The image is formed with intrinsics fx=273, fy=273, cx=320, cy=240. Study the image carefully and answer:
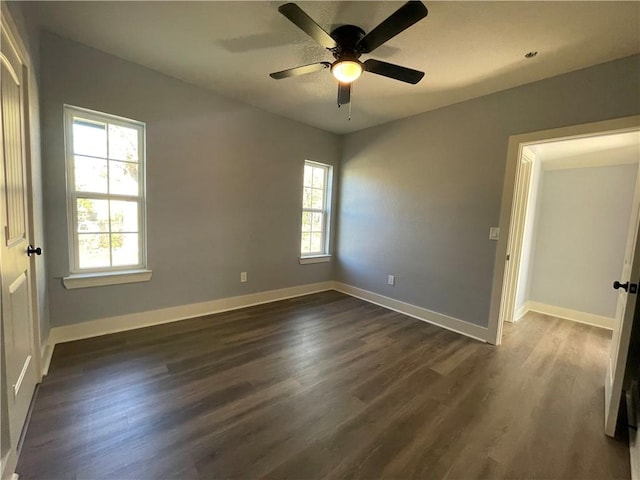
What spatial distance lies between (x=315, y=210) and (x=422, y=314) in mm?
2179

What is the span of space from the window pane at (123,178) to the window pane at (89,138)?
0.14 m

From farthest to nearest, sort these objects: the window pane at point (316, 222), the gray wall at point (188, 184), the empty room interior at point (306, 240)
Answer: the window pane at point (316, 222) → the gray wall at point (188, 184) → the empty room interior at point (306, 240)

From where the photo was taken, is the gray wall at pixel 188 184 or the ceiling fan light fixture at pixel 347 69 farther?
the gray wall at pixel 188 184

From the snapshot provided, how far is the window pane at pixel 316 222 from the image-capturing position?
4.42 metres

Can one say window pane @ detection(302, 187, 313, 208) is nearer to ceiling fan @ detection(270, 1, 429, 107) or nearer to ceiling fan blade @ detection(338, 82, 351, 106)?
ceiling fan blade @ detection(338, 82, 351, 106)

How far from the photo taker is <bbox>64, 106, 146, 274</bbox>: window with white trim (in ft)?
7.89

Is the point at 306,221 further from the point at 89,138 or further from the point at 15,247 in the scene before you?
the point at 15,247

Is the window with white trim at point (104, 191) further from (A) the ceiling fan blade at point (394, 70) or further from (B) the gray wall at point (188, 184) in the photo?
(A) the ceiling fan blade at point (394, 70)

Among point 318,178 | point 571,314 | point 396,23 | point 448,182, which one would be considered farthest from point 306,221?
point 571,314

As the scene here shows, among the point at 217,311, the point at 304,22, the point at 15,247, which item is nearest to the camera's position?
the point at 15,247

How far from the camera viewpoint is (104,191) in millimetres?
2555

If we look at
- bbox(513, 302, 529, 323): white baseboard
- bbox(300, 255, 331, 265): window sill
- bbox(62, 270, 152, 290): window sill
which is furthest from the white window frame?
bbox(513, 302, 529, 323): white baseboard

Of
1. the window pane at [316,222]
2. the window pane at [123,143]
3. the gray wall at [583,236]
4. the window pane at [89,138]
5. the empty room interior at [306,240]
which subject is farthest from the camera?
the window pane at [316,222]

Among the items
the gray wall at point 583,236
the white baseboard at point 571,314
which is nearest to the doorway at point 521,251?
the white baseboard at point 571,314
